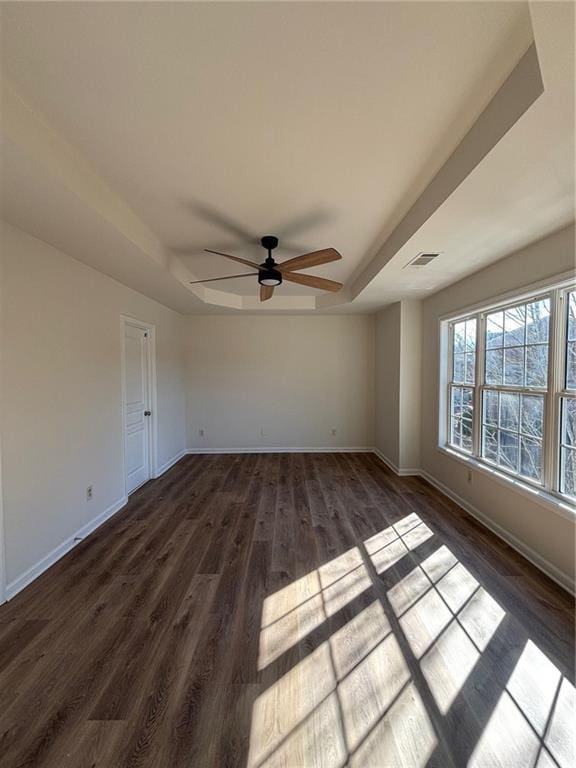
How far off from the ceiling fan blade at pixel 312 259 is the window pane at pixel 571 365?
1.78 metres

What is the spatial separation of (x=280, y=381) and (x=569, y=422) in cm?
403

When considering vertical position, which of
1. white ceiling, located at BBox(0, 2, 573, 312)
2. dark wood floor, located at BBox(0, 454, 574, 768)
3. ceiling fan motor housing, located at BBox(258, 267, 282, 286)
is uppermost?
white ceiling, located at BBox(0, 2, 573, 312)

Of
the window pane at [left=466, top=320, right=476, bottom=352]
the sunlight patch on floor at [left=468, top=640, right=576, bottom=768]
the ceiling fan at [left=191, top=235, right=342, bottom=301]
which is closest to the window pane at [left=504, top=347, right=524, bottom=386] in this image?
the window pane at [left=466, top=320, right=476, bottom=352]

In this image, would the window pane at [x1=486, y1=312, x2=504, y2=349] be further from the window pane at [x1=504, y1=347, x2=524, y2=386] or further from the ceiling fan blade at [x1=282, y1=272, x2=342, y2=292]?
the ceiling fan blade at [x1=282, y1=272, x2=342, y2=292]

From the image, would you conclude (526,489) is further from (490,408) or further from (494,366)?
(494,366)

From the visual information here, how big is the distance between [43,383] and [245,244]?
6.71 feet

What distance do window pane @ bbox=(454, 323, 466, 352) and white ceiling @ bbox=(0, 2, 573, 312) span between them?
3.69 feet

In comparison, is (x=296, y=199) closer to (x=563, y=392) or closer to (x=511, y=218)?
(x=511, y=218)

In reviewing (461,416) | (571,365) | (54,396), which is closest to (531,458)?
(571,365)

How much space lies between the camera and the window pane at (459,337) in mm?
3588

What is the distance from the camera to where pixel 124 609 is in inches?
77.0

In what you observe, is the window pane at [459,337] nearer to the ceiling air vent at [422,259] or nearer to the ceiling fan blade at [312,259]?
the ceiling air vent at [422,259]

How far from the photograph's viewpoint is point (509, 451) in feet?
9.30

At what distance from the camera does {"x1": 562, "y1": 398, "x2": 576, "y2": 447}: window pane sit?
221 cm
